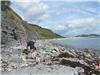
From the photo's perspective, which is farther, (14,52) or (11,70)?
(14,52)

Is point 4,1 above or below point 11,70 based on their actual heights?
above

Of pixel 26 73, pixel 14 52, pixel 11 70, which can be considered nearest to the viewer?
pixel 26 73

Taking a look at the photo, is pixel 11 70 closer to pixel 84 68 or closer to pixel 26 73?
pixel 26 73

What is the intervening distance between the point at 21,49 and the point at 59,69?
39.8 feet

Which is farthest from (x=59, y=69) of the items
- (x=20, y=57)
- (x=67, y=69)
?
(x=20, y=57)

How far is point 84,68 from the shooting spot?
23172 millimetres

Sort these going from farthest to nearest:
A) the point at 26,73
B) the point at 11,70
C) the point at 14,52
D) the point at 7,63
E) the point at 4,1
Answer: the point at 4,1
the point at 14,52
the point at 7,63
the point at 11,70
the point at 26,73

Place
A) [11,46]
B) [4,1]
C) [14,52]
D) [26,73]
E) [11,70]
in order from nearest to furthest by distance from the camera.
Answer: [26,73], [11,70], [14,52], [11,46], [4,1]

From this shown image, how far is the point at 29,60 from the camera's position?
27000 millimetres

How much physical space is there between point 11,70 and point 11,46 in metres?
13.3

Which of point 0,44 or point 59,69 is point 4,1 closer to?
point 0,44

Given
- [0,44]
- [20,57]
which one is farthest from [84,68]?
[0,44]

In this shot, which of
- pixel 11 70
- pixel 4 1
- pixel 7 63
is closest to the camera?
pixel 11 70

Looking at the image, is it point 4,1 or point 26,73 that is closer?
point 26,73
